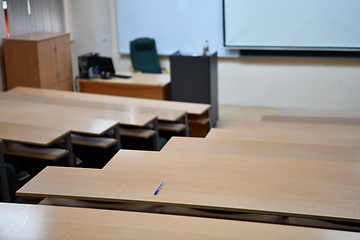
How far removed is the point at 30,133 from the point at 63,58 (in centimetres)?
347

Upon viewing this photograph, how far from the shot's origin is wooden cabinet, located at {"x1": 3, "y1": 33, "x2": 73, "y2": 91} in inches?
243

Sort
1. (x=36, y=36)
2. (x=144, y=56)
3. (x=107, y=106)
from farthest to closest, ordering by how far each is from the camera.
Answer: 1. (x=144, y=56)
2. (x=36, y=36)
3. (x=107, y=106)

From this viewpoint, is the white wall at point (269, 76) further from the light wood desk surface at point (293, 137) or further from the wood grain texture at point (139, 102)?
the light wood desk surface at point (293, 137)

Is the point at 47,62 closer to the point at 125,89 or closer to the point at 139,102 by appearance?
the point at 125,89

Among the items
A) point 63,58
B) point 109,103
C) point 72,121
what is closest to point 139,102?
point 109,103

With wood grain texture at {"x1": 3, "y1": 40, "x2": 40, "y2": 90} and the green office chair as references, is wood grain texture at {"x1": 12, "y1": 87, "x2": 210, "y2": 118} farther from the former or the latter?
the green office chair

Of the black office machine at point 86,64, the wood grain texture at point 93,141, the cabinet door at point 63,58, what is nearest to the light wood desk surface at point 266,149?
the wood grain texture at point 93,141

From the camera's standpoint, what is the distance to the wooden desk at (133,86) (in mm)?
6117

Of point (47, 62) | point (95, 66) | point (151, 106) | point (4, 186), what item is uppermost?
point (47, 62)

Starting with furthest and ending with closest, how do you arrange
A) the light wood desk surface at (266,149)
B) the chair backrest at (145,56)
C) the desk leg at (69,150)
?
the chair backrest at (145,56) → the desk leg at (69,150) → the light wood desk surface at (266,149)

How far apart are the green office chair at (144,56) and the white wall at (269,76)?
366 millimetres

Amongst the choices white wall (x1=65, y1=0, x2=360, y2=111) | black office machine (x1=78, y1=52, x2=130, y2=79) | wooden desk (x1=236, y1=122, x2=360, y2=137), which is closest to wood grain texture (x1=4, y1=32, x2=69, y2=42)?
black office machine (x1=78, y1=52, x2=130, y2=79)

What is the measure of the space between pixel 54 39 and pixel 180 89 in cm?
221

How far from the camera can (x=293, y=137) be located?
3.61 meters
